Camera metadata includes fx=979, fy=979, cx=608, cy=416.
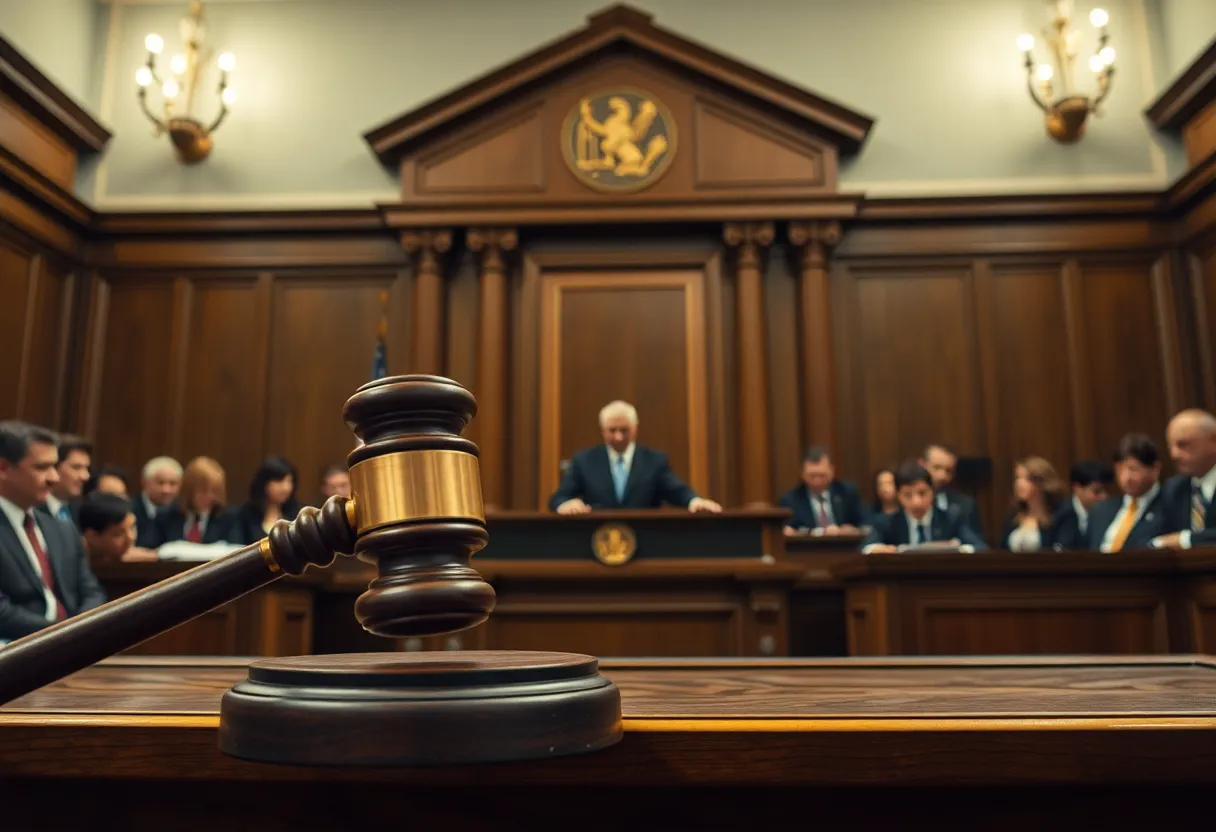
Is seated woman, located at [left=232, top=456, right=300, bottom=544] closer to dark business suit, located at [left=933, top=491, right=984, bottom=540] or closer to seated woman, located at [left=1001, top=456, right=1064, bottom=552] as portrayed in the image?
dark business suit, located at [left=933, top=491, right=984, bottom=540]

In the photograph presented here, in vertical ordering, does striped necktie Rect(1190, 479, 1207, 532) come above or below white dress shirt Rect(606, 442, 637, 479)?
below

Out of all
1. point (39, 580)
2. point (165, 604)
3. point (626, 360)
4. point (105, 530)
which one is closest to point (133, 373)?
point (105, 530)

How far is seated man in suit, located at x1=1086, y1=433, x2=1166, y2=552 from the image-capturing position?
5.07m

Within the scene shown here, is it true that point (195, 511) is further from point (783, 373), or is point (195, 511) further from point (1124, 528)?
point (1124, 528)

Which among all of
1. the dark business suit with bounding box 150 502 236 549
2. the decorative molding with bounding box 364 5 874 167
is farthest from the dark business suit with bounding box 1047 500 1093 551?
the dark business suit with bounding box 150 502 236 549

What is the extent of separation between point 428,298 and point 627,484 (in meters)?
2.65

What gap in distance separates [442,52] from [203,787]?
8174 millimetres

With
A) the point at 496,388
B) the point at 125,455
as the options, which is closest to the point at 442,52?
the point at 496,388

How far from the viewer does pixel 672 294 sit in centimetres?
763

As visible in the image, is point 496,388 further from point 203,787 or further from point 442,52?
point 203,787

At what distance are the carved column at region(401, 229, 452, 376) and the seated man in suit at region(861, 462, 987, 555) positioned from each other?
11.2 ft

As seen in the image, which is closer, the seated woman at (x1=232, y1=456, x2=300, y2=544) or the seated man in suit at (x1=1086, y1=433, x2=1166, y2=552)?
the seated man in suit at (x1=1086, y1=433, x2=1166, y2=552)

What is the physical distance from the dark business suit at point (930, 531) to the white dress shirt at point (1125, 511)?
2.24 ft

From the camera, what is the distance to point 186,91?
7977 millimetres
